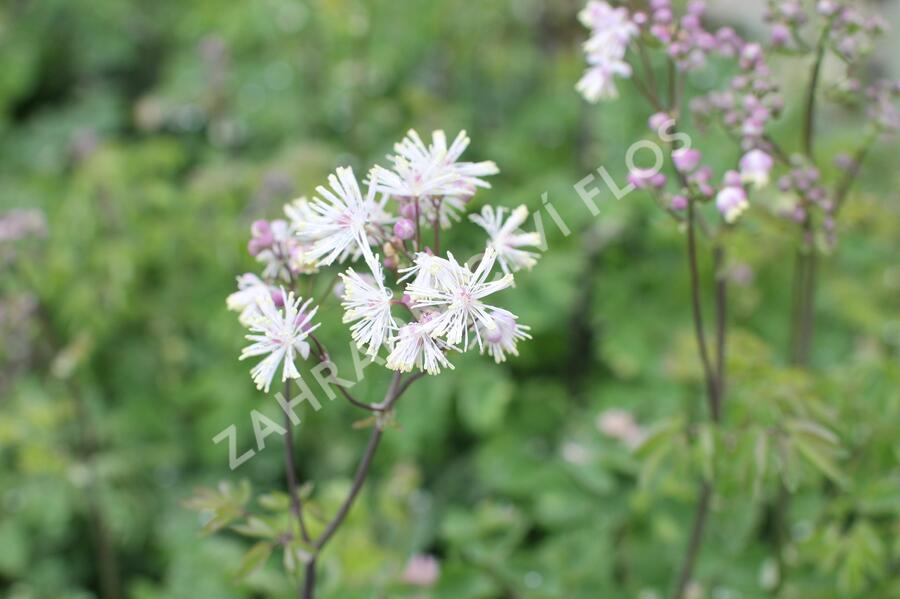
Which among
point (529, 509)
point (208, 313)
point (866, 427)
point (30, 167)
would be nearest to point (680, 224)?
point (866, 427)

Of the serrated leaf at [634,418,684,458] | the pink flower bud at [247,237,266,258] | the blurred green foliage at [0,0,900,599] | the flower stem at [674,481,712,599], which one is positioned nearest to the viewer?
the pink flower bud at [247,237,266,258]

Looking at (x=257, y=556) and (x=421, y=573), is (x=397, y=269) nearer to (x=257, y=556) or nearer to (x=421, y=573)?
(x=257, y=556)

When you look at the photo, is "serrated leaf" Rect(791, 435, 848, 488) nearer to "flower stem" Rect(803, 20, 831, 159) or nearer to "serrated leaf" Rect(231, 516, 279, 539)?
"flower stem" Rect(803, 20, 831, 159)

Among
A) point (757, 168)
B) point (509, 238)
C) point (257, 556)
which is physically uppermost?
point (509, 238)

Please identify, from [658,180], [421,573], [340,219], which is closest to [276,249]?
[340,219]

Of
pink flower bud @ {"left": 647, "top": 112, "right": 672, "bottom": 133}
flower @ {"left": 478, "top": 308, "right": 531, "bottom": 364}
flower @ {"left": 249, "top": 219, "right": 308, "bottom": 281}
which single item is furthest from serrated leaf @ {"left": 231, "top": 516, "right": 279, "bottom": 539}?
pink flower bud @ {"left": 647, "top": 112, "right": 672, "bottom": 133}

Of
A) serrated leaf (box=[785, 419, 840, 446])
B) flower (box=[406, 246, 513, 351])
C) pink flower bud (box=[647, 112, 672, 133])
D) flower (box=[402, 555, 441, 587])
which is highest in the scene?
pink flower bud (box=[647, 112, 672, 133])

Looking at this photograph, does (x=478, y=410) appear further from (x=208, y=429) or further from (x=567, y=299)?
(x=208, y=429)

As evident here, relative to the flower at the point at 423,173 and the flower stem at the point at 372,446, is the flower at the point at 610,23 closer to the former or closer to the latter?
the flower at the point at 423,173
